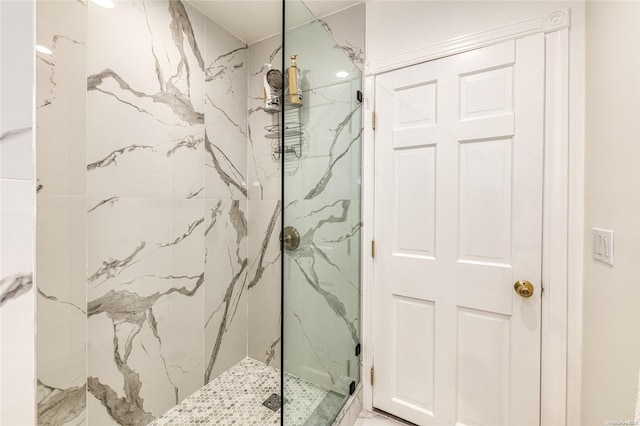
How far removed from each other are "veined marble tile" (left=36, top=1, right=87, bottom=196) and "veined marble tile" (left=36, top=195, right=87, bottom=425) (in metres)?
0.09

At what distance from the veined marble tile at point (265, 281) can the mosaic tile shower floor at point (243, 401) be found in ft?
0.50

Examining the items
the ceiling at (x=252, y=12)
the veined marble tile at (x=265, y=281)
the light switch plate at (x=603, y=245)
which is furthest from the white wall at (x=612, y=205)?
the veined marble tile at (x=265, y=281)

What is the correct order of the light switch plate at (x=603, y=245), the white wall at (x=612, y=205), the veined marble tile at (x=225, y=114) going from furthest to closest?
1. the veined marble tile at (x=225, y=114)
2. the light switch plate at (x=603, y=245)
3. the white wall at (x=612, y=205)

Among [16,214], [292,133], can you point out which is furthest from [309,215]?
[16,214]

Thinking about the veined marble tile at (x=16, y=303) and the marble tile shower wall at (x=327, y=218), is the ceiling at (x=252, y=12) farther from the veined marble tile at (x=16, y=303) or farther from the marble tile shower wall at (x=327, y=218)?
the veined marble tile at (x=16, y=303)

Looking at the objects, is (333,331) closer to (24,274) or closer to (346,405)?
(346,405)

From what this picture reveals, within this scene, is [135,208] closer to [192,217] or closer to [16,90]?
[192,217]

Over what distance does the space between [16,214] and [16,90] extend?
23 cm

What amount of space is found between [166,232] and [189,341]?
2.18ft

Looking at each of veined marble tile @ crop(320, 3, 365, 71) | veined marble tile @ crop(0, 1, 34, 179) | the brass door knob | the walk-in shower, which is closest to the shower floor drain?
the walk-in shower

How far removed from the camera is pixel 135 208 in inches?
53.7

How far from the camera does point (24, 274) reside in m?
0.52

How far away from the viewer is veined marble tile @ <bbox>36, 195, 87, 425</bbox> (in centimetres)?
104

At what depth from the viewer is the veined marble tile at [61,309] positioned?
1.04 meters
